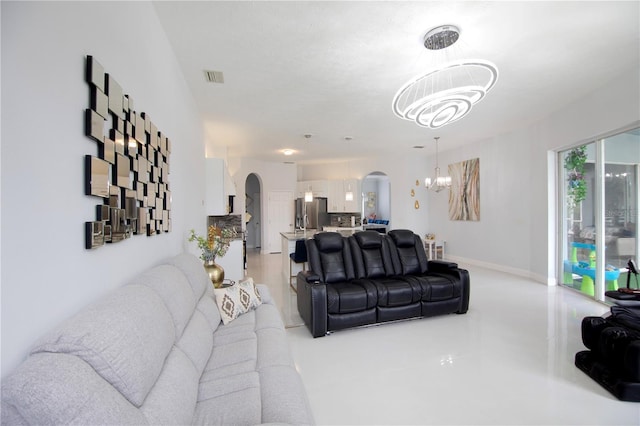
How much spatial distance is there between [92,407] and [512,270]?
7.11m

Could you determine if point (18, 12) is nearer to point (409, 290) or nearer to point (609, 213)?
point (409, 290)

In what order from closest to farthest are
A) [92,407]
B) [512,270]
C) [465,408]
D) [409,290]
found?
[92,407], [465,408], [409,290], [512,270]

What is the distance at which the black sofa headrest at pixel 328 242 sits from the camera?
3.95 metres

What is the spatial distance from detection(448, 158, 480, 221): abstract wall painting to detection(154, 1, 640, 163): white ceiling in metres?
1.99

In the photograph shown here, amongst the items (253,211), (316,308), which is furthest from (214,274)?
(253,211)

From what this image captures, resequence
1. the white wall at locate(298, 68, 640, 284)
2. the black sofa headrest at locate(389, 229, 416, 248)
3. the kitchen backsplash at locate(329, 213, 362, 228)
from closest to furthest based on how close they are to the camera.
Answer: the white wall at locate(298, 68, 640, 284) < the black sofa headrest at locate(389, 229, 416, 248) < the kitchen backsplash at locate(329, 213, 362, 228)

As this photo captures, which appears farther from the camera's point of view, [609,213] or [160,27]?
[609,213]

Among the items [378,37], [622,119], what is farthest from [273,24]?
[622,119]

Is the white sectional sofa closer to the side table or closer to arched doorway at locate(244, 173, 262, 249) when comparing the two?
the side table

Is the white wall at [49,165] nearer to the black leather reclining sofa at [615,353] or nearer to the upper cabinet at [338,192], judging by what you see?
the black leather reclining sofa at [615,353]

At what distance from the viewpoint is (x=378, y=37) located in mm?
2787

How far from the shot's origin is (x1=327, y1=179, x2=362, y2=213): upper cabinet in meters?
9.48

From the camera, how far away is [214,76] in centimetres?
354

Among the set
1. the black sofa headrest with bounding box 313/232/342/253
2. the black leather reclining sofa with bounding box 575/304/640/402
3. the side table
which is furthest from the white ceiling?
the side table
